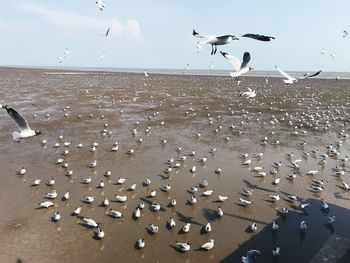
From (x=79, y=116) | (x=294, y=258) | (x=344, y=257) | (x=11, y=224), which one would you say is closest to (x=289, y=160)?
(x=294, y=258)

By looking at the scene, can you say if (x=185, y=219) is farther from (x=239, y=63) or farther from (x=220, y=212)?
(x=239, y=63)

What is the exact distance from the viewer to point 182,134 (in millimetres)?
32219

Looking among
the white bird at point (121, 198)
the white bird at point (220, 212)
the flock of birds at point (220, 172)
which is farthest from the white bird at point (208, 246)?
the white bird at point (121, 198)

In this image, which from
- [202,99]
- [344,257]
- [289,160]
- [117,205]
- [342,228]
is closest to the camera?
[344,257]

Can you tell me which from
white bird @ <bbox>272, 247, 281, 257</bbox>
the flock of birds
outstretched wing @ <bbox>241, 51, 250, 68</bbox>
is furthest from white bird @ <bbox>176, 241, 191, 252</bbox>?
outstretched wing @ <bbox>241, 51, 250, 68</bbox>

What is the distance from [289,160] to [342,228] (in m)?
9.68

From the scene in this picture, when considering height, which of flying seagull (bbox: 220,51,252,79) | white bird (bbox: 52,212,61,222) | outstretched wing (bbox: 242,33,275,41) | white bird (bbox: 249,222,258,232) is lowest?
Result: white bird (bbox: 52,212,61,222)

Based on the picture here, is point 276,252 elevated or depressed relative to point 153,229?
elevated

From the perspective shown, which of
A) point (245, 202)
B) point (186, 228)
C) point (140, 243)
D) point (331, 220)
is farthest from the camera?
point (245, 202)

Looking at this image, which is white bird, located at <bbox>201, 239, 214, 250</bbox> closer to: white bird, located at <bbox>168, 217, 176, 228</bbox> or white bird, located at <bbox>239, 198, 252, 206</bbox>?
white bird, located at <bbox>168, 217, 176, 228</bbox>

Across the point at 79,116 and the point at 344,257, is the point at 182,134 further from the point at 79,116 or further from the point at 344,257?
the point at 344,257

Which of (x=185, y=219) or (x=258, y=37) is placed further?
(x=185, y=219)

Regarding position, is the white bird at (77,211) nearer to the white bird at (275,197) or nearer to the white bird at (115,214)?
the white bird at (115,214)

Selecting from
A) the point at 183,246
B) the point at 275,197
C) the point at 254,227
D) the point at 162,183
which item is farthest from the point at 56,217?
the point at 275,197
